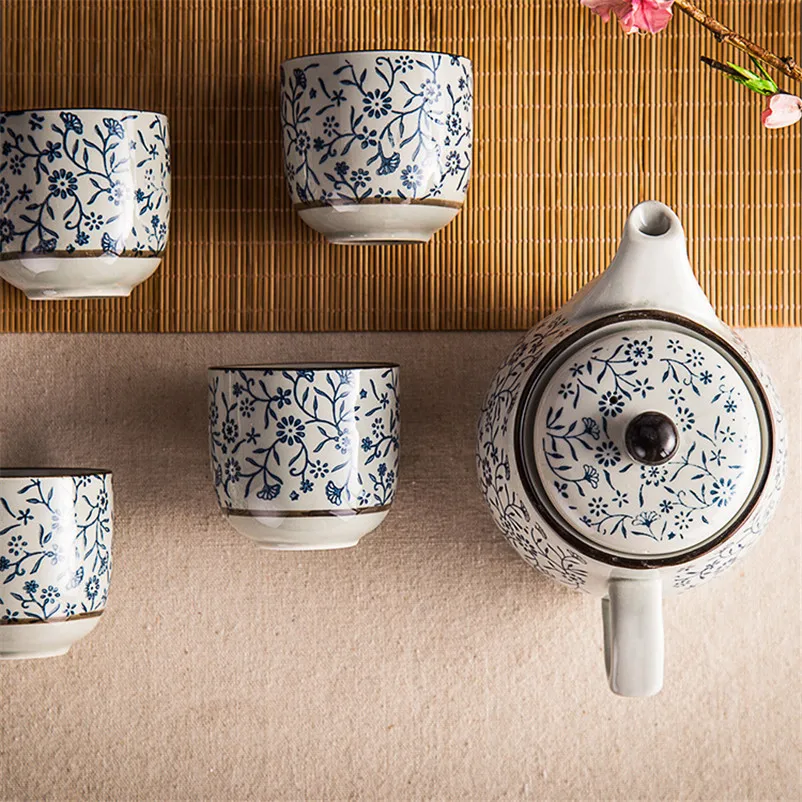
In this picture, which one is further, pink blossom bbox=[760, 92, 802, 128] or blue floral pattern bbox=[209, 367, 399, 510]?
blue floral pattern bbox=[209, 367, 399, 510]

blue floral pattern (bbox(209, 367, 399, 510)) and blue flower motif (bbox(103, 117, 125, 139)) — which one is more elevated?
blue flower motif (bbox(103, 117, 125, 139))

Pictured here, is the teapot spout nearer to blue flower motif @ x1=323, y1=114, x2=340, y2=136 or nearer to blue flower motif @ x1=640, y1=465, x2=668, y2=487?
blue flower motif @ x1=640, y1=465, x2=668, y2=487

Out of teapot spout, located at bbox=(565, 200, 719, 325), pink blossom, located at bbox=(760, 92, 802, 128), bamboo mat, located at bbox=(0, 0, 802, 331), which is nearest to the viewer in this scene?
pink blossom, located at bbox=(760, 92, 802, 128)

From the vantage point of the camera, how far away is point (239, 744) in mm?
859

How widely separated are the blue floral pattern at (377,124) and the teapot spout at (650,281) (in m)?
Result: 0.13

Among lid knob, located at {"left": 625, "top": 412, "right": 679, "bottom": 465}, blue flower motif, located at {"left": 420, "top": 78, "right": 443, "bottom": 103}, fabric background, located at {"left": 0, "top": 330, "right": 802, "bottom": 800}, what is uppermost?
blue flower motif, located at {"left": 420, "top": 78, "right": 443, "bottom": 103}

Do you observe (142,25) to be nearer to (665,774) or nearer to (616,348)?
(616,348)

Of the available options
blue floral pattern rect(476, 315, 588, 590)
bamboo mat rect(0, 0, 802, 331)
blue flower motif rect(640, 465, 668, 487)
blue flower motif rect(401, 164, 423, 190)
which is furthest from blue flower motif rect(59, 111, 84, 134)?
blue flower motif rect(640, 465, 668, 487)

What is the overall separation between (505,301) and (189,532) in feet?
1.05

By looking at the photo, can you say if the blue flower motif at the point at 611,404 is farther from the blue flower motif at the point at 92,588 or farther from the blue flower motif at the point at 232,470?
the blue flower motif at the point at 92,588

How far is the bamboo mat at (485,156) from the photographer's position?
85 cm

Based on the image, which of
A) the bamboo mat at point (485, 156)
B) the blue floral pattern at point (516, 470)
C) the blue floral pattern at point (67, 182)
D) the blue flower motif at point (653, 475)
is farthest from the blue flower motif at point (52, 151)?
the blue flower motif at point (653, 475)

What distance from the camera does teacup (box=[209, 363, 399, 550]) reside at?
73cm

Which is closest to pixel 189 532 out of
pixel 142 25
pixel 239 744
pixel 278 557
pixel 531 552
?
pixel 278 557
